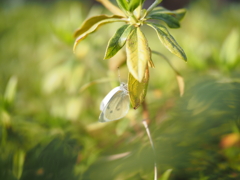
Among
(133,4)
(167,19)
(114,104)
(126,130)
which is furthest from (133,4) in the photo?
(126,130)

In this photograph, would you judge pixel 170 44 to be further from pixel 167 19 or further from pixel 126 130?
pixel 126 130

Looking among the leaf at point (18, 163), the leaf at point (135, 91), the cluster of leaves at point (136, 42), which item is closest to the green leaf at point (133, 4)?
the cluster of leaves at point (136, 42)

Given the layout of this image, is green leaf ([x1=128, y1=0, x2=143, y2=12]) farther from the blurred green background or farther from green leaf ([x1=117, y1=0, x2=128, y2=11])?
the blurred green background

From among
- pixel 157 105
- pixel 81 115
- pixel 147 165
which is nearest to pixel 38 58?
pixel 81 115

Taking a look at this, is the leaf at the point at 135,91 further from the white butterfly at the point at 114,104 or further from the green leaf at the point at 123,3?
the green leaf at the point at 123,3

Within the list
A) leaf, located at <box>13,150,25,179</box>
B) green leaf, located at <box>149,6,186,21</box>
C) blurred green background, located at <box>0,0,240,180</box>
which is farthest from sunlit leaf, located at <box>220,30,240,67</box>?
leaf, located at <box>13,150,25,179</box>

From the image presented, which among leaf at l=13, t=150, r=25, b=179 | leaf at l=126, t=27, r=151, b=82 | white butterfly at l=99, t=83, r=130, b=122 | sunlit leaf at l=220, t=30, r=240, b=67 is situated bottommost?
sunlit leaf at l=220, t=30, r=240, b=67
